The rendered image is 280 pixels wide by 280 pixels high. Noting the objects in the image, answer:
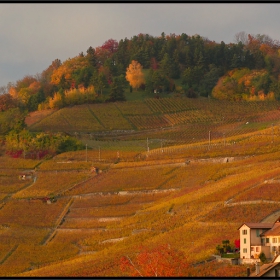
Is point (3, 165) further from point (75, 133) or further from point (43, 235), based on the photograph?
point (43, 235)

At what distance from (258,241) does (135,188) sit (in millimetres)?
34464

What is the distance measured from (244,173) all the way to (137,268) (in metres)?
30.6

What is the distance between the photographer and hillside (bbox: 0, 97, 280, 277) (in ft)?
229

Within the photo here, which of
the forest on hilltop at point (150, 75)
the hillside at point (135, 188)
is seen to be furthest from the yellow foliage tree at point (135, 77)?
the hillside at point (135, 188)

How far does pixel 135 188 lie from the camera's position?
91.5 m

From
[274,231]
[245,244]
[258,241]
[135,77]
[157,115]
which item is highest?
[135,77]

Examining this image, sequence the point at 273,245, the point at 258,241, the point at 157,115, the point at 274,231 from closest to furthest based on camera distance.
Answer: the point at 273,245 → the point at 274,231 → the point at 258,241 → the point at 157,115

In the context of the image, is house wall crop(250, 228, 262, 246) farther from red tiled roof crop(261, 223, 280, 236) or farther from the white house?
red tiled roof crop(261, 223, 280, 236)

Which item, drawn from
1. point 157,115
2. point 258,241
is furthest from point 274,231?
point 157,115

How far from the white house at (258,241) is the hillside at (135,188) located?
6.41ft

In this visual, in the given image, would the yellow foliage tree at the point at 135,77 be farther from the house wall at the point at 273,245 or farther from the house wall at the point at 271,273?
the house wall at the point at 271,273

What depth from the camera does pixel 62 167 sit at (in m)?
104

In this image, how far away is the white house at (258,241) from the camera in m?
→ 56.9

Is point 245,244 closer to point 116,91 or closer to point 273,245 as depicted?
point 273,245
